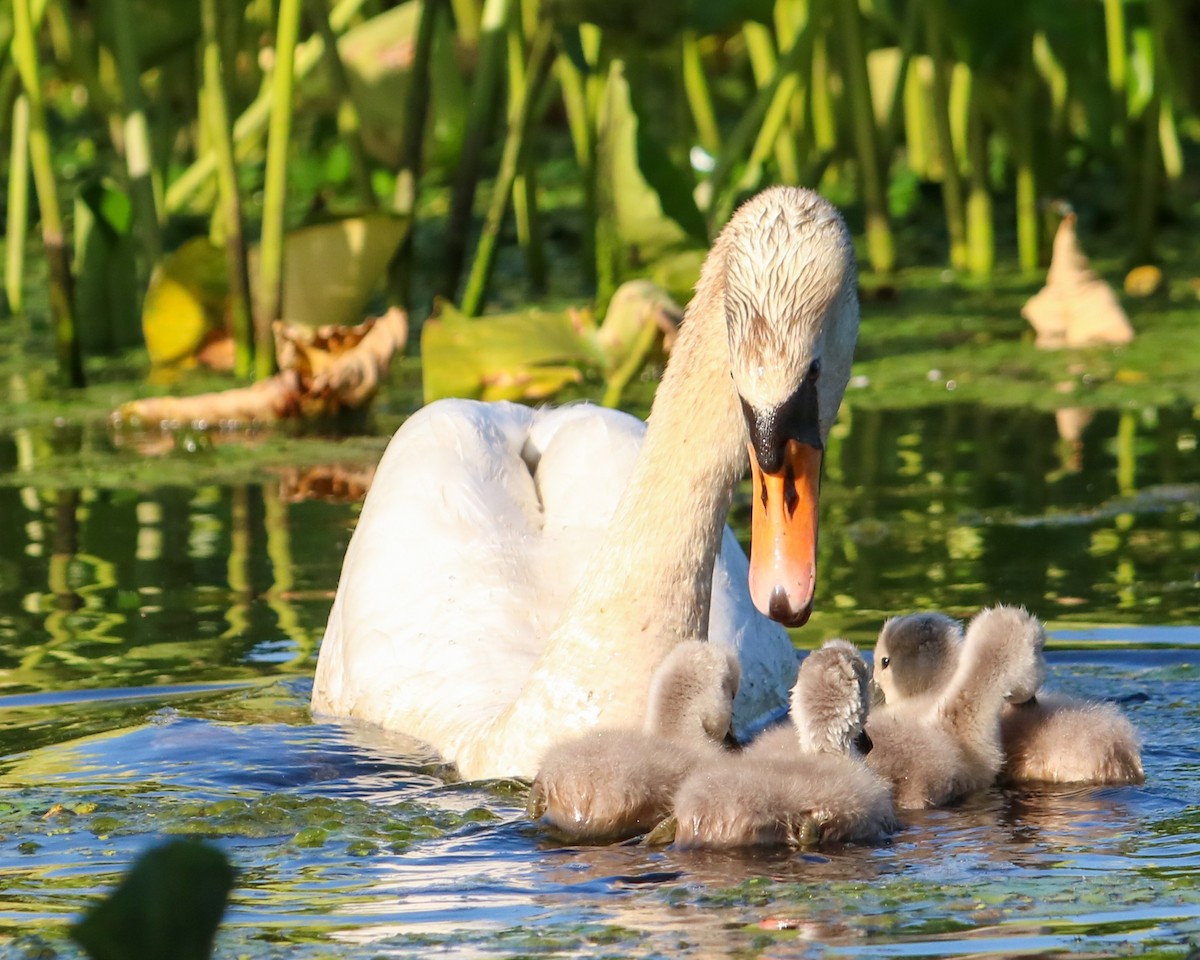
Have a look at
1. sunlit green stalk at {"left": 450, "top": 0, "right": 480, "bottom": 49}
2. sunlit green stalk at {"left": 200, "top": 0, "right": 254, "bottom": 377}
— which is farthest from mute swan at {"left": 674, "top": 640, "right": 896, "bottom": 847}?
sunlit green stalk at {"left": 450, "top": 0, "right": 480, "bottom": 49}

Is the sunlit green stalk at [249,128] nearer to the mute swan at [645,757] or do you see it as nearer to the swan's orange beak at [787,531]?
the mute swan at [645,757]

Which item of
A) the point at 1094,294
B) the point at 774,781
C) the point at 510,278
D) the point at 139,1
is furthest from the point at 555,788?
the point at 510,278

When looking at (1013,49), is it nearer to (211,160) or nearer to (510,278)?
(510,278)

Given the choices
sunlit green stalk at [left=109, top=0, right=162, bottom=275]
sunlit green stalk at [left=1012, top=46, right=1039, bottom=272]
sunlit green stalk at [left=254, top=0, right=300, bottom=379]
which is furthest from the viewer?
sunlit green stalk at [left=1012, top=46, right=1039, bottom=272]

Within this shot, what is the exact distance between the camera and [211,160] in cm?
1047

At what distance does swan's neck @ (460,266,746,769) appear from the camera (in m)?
4.54

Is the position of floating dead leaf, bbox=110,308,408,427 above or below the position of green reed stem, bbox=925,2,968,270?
below

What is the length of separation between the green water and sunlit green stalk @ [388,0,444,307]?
994 millimetres

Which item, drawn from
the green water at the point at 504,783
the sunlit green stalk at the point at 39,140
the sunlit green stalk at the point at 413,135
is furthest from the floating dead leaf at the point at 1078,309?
the sunlit green stalk at the point at 39,140

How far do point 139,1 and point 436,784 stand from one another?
22.3ft

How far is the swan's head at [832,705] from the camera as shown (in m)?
4.16

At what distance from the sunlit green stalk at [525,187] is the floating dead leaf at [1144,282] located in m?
2.84

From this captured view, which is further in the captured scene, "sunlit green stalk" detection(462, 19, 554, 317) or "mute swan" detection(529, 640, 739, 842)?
"sunlit green stalk" detection(462, 19, 554, 317)

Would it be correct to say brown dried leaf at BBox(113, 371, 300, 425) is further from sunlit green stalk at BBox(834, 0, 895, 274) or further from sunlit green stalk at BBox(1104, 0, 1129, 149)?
sunlit green stalk at BBox(1104, 0, 1129, 149)
